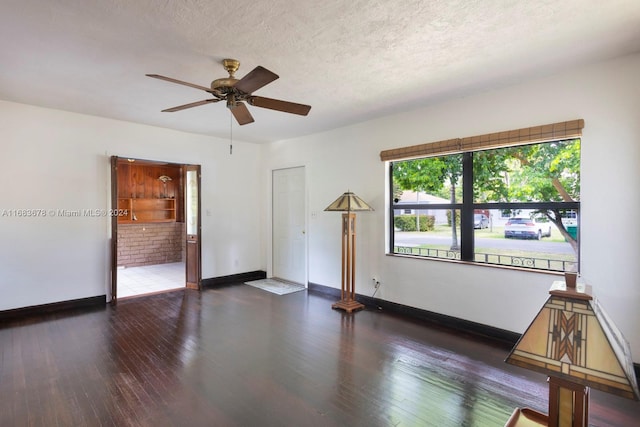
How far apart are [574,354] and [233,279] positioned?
5.61 metres

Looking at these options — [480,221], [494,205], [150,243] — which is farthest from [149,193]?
[494,205]

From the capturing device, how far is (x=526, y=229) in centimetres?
335

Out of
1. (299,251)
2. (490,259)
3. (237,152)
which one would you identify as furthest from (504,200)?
(237,152)

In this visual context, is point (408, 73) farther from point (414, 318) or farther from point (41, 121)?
point (41, 121)

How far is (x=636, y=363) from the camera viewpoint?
270 centimetres

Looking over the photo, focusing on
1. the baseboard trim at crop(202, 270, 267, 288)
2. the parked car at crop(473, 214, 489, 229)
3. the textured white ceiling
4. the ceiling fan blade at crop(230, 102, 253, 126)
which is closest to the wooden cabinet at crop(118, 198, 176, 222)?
the baseboard trim at crop(202, 270, 267, 288)

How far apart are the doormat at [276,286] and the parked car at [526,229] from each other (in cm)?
323

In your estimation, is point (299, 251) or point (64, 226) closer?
point (64, 226)

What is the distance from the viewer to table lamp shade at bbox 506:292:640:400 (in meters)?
0.92

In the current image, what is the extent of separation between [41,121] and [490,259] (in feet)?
18.2

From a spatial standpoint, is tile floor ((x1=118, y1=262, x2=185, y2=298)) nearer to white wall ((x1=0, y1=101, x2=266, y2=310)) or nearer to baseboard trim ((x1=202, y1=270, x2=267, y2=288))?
baseboard trim ((x1=202, y1=270, x2=267, y2=288))

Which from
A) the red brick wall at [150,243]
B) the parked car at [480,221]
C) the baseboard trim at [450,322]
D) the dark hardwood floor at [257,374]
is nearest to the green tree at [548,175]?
the parked car at [480,221]

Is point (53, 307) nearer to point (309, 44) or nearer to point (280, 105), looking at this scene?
point (280, 105)

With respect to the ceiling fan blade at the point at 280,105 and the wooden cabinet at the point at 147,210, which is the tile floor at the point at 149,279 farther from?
the ceiling fan blade at the point at 280,105
